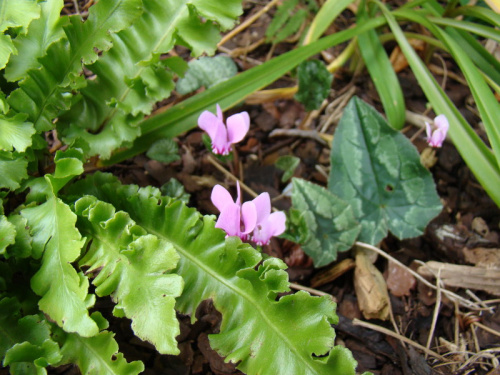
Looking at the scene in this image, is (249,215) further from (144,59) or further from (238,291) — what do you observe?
(144,59)

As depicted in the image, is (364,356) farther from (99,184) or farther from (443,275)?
(99,184)

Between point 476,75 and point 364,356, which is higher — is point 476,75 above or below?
above

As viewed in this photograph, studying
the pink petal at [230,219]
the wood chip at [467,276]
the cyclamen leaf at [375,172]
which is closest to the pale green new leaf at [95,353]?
the pink petal at [230,219]

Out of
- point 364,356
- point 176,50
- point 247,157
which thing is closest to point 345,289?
point 364,356

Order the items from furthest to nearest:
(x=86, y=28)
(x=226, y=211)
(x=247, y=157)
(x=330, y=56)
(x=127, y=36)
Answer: (x=330, y=56) → (x=247, y=157) → (x=127, y=36) → (x=86, y=28) → (x=226, y=211)

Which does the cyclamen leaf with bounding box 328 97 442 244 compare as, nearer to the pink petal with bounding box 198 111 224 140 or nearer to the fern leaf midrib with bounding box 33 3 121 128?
the pink petal with bounding box 198 111 224 140

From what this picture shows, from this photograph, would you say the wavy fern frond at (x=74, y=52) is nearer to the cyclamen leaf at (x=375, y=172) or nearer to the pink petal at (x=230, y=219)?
the pink petal at (x=230, y=219)
